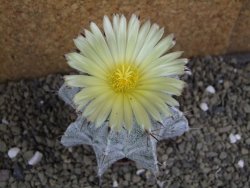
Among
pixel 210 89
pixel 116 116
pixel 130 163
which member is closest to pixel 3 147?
pixel 130 163

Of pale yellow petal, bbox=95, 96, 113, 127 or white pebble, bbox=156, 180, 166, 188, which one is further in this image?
white pebble, bbox=156, 180, 166, 188

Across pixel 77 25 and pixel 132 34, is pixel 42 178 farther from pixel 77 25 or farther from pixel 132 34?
pixel 132 34

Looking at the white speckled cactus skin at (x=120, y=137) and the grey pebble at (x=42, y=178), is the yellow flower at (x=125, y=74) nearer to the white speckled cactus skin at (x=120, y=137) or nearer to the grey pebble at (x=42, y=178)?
the white speckled cactus skin at (x=120, y=137)

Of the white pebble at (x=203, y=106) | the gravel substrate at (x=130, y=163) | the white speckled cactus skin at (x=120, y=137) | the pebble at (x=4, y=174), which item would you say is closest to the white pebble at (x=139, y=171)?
the gravel substrate at (x=130, y=163)

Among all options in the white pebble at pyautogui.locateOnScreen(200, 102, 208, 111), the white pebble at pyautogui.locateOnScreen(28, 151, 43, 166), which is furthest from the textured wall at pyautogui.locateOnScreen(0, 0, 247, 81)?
the white pebble at pyautogui.locateOnScreen(28, 151, 43, 166)

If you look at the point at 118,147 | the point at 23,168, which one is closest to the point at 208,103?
the point at 118,147

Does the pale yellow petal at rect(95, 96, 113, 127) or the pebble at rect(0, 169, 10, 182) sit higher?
the pale yellow petal at rect(95, 96, 113, 127)

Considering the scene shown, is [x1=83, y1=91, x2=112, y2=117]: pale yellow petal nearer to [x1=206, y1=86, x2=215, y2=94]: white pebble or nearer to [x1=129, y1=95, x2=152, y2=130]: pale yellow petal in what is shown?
[x1=129, y1=95, x2=152, y2=130]: pale yellow petal
